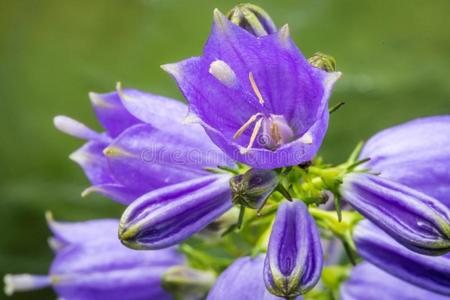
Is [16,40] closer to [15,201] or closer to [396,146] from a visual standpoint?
[15,201]

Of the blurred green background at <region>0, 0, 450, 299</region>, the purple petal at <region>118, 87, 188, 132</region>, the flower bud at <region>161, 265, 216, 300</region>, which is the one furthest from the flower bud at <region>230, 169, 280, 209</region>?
the blurred green background at <region>0, 0, 450, 299</region>

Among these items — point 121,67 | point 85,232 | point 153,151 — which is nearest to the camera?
point 153,151

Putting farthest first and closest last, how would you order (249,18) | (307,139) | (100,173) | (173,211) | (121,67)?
(121,67) → (100,173) → (249,18) → (173,211) → (307,139)

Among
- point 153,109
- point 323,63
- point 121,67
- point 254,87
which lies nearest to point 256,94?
point 254,87

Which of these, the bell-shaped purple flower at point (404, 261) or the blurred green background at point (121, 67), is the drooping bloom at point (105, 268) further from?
the blurred green background at point (121, 67)

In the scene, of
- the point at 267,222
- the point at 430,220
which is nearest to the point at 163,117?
the point at 267,222

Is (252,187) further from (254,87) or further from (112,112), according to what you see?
(112,112)

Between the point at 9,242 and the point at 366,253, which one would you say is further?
the point at 9,242

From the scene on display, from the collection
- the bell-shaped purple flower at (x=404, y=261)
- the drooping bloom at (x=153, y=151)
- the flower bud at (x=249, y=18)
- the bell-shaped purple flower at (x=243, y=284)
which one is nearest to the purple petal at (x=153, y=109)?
the drooping bloom at (x=153, y=151)
